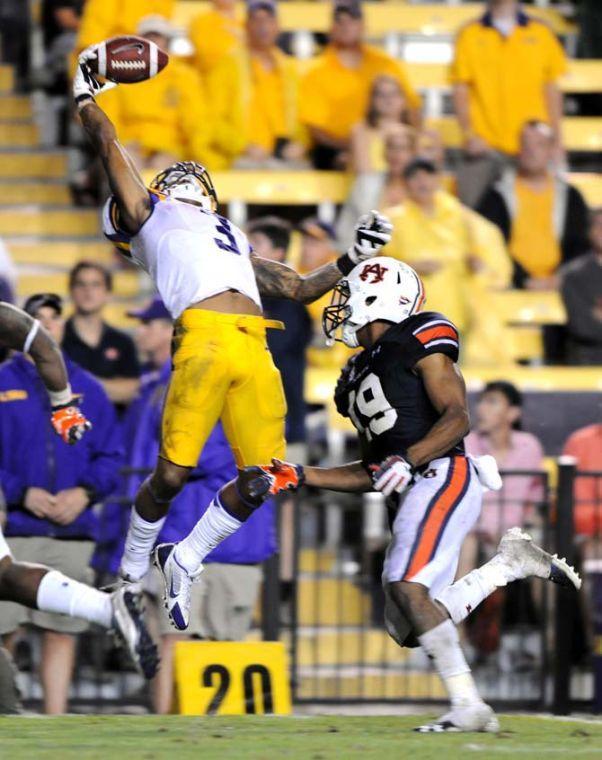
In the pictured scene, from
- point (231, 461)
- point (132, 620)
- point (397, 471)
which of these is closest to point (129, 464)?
point (231, 461)

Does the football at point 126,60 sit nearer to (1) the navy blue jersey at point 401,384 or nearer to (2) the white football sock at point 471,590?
(1) the navy blue jersey at point 401,384

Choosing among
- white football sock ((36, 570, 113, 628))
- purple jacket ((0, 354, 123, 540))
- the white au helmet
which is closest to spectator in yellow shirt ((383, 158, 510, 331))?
purple jacket ((0, 354, 123, 540))

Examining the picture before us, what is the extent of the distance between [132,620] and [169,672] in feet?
5.06

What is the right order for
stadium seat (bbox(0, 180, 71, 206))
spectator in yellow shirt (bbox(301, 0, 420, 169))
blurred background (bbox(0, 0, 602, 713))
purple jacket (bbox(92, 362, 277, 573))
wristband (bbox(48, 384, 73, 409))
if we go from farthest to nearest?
stadium seat (bbox(0, 180, 71, 206)) < spectator in yellow shirt (bbox(301, 0, 420, 169)) < blurred background (bbox(0, 0, 602, 713)) < purple jacket (bbox(92, 362, 277, 573)) < wristband (bbox(48, 384, 73, 409))

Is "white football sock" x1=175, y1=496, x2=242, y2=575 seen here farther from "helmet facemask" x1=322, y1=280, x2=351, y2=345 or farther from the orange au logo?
the orange au logo

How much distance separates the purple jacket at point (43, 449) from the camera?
9.36 meters

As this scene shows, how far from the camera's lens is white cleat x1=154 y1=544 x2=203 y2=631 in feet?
25.6

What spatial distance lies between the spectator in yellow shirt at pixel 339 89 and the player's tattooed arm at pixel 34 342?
180 inches

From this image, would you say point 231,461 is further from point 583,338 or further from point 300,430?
point 583,338

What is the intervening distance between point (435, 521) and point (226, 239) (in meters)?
1.47

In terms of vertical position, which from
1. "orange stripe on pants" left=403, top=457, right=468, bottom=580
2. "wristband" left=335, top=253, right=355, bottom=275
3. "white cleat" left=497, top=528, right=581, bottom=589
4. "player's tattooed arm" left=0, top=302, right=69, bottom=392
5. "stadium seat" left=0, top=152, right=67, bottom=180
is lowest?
"white cleat" left=497, top=528, right=581, bottom=589

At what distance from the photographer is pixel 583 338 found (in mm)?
11961

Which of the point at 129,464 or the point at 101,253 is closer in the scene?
the point at 129,464

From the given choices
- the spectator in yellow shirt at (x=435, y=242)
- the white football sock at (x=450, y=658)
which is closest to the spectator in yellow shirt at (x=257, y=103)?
the spectator in yellow shirt at (x=435, y=242)
